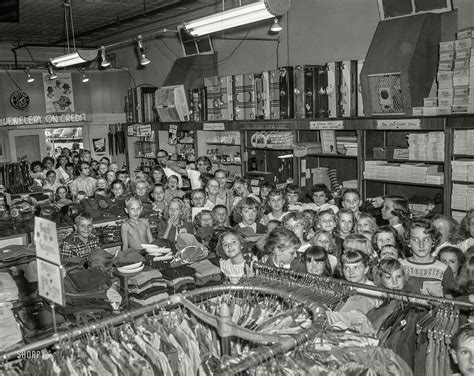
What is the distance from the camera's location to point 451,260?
438 cm

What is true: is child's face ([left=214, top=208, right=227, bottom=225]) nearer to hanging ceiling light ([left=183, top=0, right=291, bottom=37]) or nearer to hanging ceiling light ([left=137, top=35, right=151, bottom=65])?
hanging ceiling light ([left=183, top=0, right=291, bottom=37])

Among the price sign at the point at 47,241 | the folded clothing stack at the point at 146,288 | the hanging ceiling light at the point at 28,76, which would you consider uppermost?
the hanging ceiling light at the point at 28,76

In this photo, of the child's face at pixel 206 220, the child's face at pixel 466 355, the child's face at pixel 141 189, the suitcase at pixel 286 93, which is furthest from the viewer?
the child's face at pixel 141 189

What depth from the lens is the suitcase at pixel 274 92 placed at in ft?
28.6

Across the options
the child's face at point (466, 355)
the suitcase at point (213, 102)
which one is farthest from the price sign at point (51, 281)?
the suitcase at point (213, 102)

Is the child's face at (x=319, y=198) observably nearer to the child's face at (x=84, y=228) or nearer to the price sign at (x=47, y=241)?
the child's face at (x=84, y=228)

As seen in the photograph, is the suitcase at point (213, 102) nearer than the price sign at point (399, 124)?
No

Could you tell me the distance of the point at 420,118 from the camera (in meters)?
6.50

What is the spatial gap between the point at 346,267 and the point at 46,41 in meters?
14.7

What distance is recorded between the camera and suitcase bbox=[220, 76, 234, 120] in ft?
31.7

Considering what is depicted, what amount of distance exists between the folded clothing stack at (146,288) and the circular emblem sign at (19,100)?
11.1 meters

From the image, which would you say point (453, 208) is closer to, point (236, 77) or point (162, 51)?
point (236, 77)

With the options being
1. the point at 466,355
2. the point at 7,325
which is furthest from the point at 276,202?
the point at 466,355

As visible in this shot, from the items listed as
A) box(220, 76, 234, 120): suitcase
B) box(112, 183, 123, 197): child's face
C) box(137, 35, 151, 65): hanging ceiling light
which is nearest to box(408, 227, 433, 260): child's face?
box(137, 35, 151, 65): hanging ceiling light
